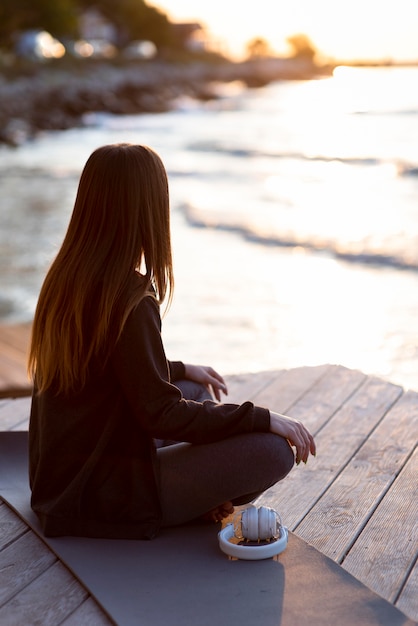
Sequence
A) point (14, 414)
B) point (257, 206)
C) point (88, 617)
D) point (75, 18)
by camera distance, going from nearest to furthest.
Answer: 1. point (88, 617)
2. point (14, 414)
3. point (257, 206)
4. point (75, 18)

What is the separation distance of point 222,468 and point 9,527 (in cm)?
63

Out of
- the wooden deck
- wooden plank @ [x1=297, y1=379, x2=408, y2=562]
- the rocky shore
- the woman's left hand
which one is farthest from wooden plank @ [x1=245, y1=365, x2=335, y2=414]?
the rocky shore

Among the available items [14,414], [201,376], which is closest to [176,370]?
[201,376]

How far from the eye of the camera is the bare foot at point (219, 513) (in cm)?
232

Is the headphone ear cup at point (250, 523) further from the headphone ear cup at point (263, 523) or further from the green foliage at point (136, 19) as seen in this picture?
the green foliage at point (136, 19)

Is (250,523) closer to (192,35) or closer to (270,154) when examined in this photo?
(270,154)

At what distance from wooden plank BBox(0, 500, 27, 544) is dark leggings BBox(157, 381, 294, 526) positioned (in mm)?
417

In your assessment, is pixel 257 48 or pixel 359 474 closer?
pixel 359 474

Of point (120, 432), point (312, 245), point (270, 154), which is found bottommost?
point (270, 154)

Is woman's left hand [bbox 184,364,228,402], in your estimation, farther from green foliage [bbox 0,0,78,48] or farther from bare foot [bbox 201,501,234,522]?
green foliage [bbox 0,0,78,48]

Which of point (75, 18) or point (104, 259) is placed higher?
point (75, 18)

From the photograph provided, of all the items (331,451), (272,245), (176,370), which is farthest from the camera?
(272,245)

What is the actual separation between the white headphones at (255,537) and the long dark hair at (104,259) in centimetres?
53

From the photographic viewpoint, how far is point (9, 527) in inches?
95.0
